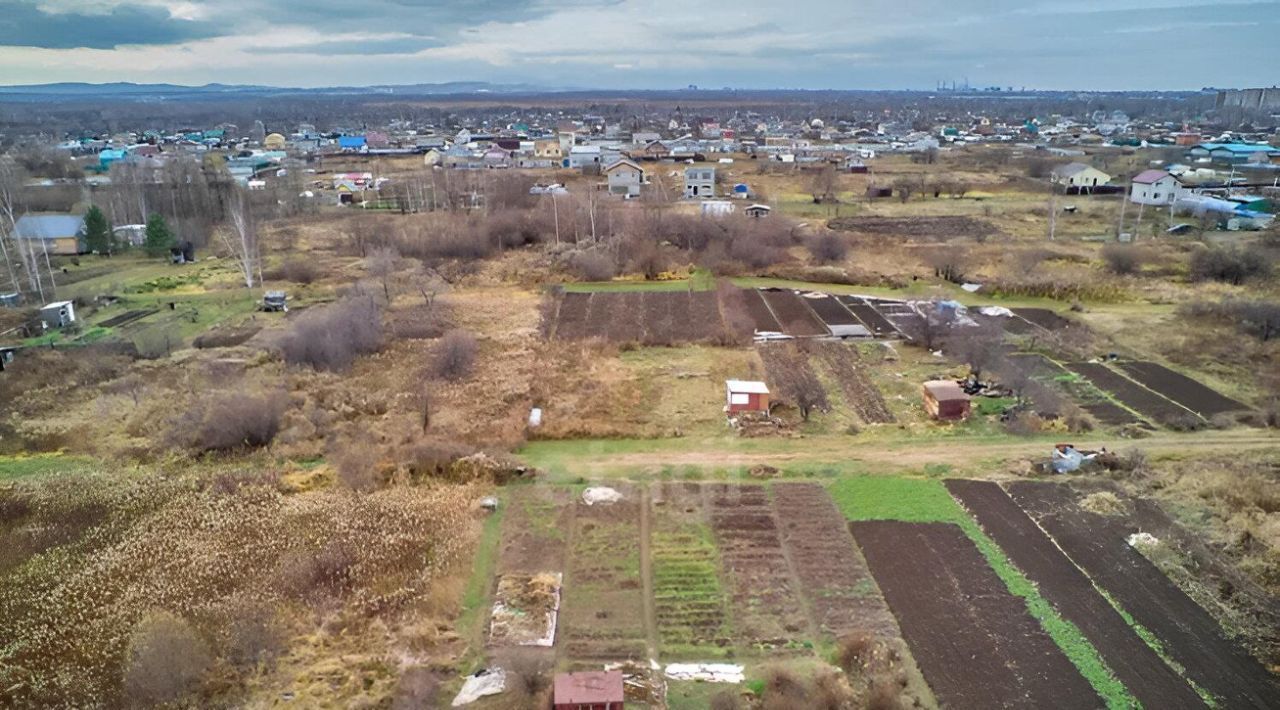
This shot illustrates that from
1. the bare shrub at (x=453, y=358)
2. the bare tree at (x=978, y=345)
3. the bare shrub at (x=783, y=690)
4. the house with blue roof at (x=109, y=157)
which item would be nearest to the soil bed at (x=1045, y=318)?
the bare tree at (x=978, y=345)

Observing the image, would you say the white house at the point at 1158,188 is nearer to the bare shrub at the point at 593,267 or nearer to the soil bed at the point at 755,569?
the bare shrub at the point at 593,267

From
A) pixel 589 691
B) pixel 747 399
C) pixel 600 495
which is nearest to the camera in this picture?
pixel 589 691

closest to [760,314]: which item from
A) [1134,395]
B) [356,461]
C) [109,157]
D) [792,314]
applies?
[792,314]

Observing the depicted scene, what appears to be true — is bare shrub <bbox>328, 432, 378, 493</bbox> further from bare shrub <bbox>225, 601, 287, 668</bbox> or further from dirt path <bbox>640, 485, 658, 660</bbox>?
dirt path <bbox>640, 485, 658, 660</bbox>

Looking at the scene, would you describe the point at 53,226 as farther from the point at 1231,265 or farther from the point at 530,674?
the point at 1231,265

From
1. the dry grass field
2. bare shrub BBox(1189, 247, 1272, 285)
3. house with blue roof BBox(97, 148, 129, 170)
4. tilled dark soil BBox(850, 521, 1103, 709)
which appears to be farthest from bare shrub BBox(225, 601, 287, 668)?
house with blue roof BBox(97, 148, 129, 170)
